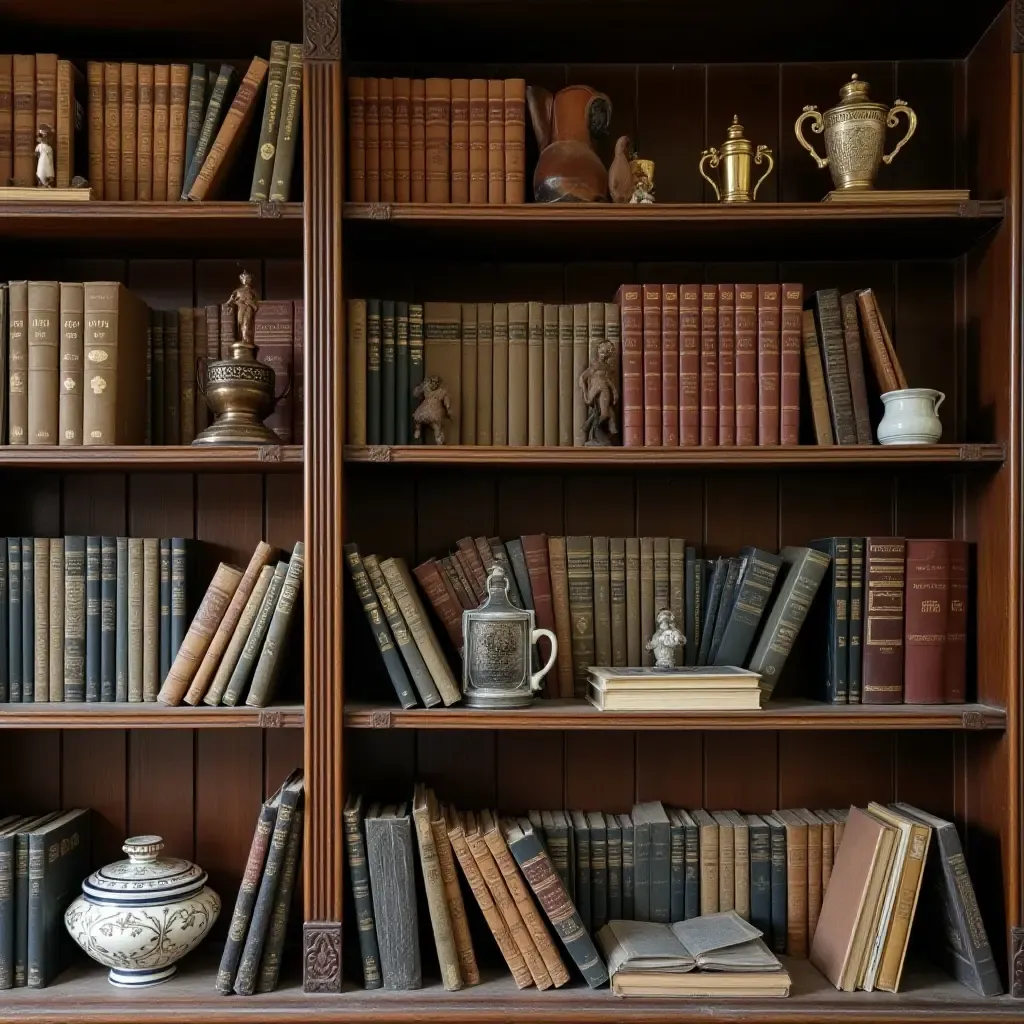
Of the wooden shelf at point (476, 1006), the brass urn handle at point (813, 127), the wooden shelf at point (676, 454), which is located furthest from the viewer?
the brass urn handle at point (813, 127)

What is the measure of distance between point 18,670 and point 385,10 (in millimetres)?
1368

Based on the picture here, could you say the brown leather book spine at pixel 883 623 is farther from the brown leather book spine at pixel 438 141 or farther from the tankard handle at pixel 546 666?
the brown leather book spine at pixel 438 141

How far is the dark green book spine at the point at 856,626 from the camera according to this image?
1.84 m

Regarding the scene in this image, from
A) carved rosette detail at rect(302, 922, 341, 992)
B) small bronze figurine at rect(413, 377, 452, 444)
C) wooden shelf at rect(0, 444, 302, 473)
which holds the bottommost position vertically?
carved rosette detail at rect(302, 922, 341, 992)

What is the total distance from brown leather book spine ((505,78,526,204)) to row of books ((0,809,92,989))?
1.42 m

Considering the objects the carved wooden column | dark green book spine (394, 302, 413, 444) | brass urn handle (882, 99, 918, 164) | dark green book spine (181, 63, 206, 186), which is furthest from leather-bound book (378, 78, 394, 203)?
brass urn handle (882, 99, 918, 164)

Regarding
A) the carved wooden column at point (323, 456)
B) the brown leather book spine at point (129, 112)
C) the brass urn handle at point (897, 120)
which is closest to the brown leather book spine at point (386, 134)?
the carved wooden column at point (323, 456)

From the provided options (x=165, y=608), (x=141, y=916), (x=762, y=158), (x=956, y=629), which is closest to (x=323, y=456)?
(x=165, y=608)

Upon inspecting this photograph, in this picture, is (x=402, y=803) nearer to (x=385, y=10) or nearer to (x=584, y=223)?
(x=584, y=223)

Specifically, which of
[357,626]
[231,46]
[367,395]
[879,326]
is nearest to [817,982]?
[357,626]

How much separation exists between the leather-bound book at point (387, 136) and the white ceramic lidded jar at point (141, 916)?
124 cm

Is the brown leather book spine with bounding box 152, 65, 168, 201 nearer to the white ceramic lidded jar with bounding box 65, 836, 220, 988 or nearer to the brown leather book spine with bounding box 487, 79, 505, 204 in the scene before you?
the brown leather book spine with bounding box 487, 79, 505, 204

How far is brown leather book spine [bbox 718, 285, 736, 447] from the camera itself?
1.83 meters

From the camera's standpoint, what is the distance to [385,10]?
182cm
